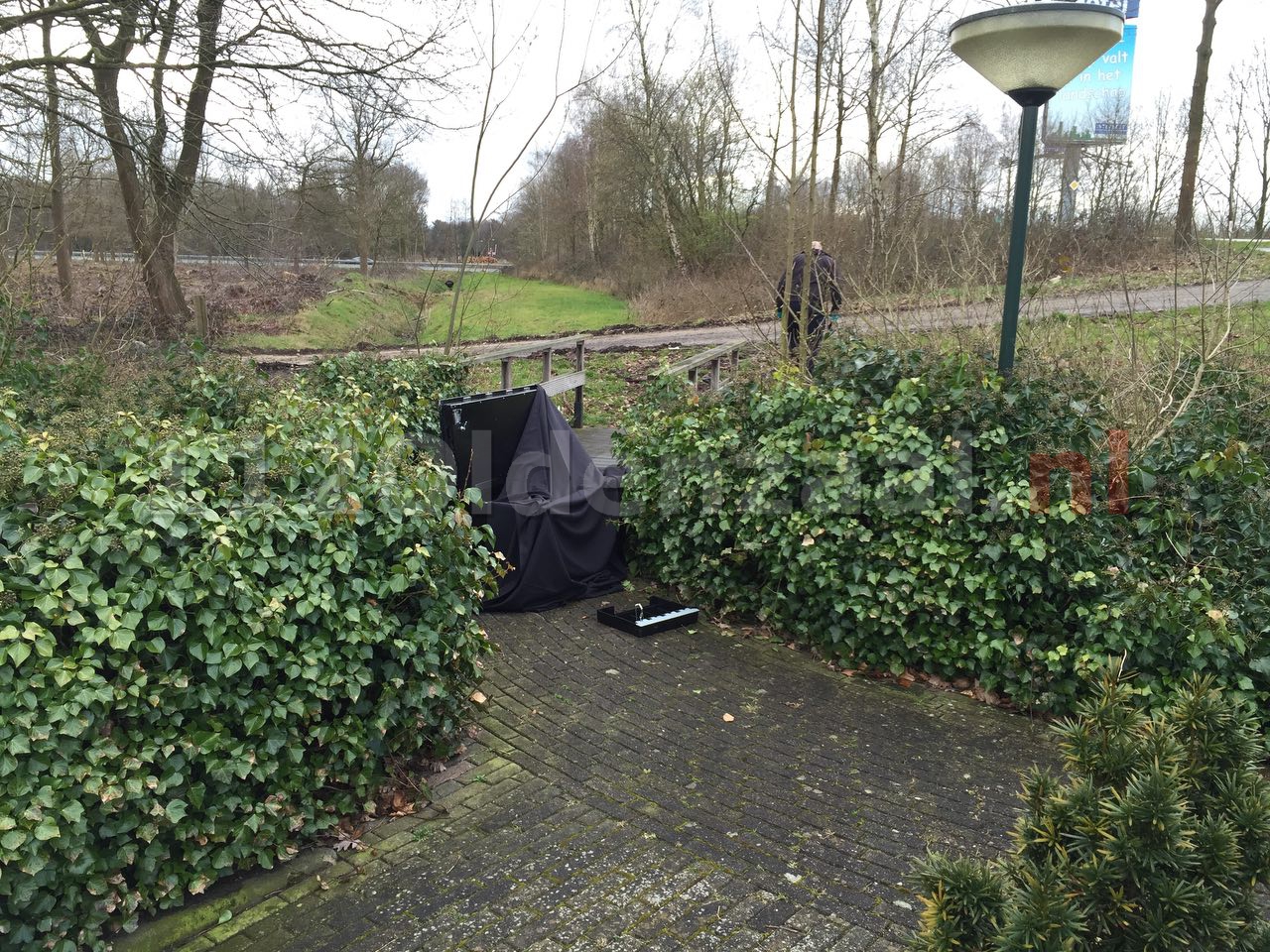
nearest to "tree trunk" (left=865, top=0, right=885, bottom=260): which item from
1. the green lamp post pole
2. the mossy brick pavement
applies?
the green lamp post pole

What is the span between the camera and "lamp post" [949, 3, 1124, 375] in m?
4.57

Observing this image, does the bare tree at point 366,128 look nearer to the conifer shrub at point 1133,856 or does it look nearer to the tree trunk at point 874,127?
the tree trunk at point 874,127

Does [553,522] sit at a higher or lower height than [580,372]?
lower

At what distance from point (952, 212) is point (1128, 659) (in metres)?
6.81

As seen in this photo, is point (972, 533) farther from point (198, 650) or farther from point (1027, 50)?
point (198, 650)

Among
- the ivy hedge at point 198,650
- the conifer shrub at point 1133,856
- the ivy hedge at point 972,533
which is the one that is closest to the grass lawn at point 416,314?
the ivy hedge at point 972,533

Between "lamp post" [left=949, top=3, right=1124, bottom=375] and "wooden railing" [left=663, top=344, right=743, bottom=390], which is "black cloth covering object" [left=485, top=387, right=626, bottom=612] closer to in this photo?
"wooden railing" [left=663, top=344, right=743, bottom=390]

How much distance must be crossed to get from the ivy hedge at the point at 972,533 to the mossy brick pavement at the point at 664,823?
→ 0.35 meters

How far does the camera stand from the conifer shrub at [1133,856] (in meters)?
1.90

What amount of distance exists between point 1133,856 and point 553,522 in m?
4.47

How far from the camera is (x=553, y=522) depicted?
6.09 m

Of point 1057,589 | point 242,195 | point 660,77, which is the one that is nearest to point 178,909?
point 1057,589

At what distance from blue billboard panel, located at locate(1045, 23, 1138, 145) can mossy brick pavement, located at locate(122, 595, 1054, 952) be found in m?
14.9

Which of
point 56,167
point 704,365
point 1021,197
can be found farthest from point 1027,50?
point 56,167
